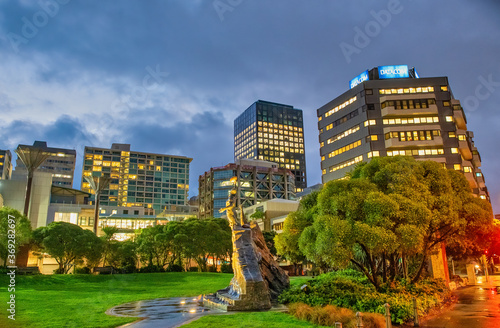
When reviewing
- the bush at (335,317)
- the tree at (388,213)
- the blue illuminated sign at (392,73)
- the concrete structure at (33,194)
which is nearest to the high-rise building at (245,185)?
the concrete structure at (33,194)

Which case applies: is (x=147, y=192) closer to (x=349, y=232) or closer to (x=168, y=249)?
(x=168, y=249)

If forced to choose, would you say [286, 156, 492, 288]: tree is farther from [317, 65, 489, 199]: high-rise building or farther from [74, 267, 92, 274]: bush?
[317, 65, 489, 199]: high-rise building

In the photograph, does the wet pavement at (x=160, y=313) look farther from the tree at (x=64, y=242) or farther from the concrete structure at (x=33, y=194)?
the concrete structure at (x=33, y=194)

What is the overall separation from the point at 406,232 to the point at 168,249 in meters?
48.0

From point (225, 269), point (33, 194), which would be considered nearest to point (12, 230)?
point (225, 269)

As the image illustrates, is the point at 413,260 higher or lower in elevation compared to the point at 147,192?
lower

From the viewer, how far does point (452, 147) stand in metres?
74.3

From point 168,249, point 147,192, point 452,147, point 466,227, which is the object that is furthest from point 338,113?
point 147,192

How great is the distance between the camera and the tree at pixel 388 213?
20125 millimetres

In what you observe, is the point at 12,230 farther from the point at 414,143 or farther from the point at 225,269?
the point at 414,143

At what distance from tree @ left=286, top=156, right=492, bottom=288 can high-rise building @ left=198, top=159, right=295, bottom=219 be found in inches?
4579

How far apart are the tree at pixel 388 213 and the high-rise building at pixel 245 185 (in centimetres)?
11630

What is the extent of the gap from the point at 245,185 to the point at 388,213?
419ft

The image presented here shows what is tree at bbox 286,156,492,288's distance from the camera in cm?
2012
